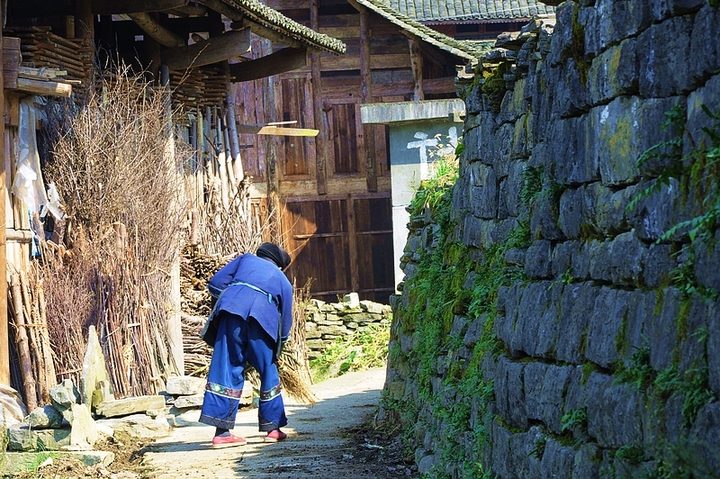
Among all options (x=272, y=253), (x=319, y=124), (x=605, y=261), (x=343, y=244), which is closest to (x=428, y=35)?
(x=319, y=124)

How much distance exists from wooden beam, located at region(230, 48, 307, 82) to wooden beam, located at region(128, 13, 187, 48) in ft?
5.23

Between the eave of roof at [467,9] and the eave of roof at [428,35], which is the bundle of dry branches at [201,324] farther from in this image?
the eave of roof at [467,9]

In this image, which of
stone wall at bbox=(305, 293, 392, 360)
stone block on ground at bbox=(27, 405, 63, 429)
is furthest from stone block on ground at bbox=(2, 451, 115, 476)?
stone wall at bbox=(305, 293, 392, 360)

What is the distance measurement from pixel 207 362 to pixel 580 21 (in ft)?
28.1

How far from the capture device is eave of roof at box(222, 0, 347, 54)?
11984 millimetres

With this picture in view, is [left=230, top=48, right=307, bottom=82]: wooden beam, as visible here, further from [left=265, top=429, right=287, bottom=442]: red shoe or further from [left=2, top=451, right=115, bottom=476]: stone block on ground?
[left=2, top=451, right=115, bottom=476]: stone block on ground

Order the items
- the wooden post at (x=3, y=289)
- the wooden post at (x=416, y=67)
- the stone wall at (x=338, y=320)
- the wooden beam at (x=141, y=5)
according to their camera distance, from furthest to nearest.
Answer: the wooden post at (x=416, y=67), the stone wall at (x=338, y=320), the wooden beam at (x=141, y=5), the wooden post at (x=3, y=289)

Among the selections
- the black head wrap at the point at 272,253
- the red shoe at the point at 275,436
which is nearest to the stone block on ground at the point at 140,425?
the red shoe at the point at 275,436

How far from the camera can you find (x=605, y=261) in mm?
3576

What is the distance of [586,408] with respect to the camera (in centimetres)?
354

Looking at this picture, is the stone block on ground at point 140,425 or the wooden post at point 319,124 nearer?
the stone block on ground at point 140,425

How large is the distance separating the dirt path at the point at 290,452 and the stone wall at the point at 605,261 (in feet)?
3.73

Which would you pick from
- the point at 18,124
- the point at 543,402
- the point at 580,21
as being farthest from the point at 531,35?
the point at 18,124

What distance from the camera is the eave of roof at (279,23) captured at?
12.0 metres
